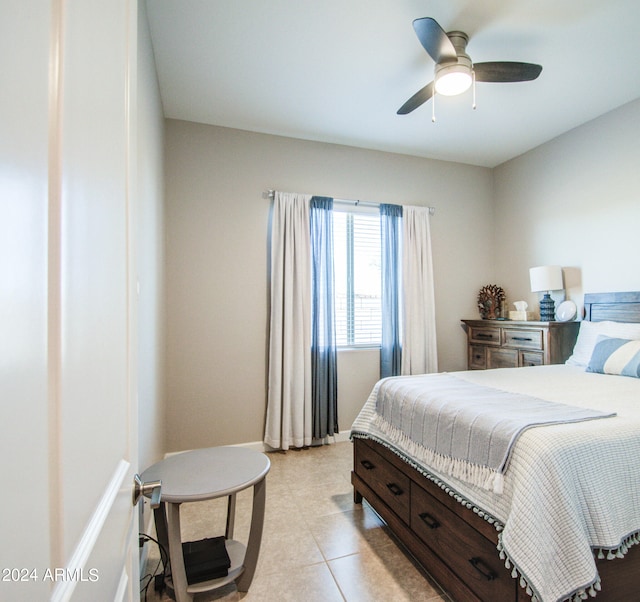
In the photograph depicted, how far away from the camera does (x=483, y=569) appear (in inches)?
51.6

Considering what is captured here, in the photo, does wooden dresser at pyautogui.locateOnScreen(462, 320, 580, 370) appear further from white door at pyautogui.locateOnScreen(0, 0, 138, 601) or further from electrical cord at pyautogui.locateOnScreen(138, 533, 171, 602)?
white door at pyautogui.locateOnScreen(0, 0, 138, 601)

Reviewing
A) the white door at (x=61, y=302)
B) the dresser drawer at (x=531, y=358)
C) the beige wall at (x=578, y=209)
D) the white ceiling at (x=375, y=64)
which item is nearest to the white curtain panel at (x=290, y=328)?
the white ceiling at (x=375, y=64)

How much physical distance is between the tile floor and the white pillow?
1986 mm

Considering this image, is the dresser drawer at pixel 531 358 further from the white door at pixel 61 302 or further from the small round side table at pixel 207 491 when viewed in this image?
the white door at pixel 61 302

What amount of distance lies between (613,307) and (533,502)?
2.54 metres

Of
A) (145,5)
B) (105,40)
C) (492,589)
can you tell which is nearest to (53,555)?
(105,40)

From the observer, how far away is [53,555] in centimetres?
36

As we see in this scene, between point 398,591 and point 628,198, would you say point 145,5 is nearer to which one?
point 398,591

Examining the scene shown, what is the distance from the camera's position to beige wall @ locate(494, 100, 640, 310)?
2879 mm

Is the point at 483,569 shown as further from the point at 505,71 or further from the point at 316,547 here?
the point at 505,71

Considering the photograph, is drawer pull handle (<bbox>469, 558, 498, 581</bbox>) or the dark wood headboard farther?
the dark wood headboard

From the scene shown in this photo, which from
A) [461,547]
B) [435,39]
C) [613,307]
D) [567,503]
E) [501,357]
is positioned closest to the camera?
[567,503]

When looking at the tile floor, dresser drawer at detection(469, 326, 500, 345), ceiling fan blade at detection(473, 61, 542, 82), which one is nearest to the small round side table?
the tile floor

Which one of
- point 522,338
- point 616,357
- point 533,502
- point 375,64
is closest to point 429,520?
point 533,502
